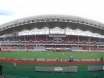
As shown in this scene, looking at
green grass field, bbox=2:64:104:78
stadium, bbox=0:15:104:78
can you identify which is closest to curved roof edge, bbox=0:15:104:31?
stadium, bbox=0:15:104:78

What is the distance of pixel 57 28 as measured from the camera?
63438 mm

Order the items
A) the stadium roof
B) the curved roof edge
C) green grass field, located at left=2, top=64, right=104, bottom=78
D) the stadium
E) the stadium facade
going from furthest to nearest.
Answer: the stadium facade < the stadium roof < the curved roof edge < the stadium < green grass field, located at left=2, top=64, right=104, bottom=78

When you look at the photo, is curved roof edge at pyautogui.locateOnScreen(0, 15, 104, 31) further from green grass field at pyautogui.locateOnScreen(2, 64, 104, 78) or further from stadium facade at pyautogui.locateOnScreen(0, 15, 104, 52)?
green grass field at pyautogui.locateOnScreen(2, 64, 104, 78)

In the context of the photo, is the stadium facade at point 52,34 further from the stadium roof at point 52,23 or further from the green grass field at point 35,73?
the green grass field at point 35,73

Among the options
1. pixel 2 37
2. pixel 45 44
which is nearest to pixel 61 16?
pixel 45 44

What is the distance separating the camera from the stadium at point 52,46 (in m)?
27.1

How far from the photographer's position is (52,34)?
61.4 m

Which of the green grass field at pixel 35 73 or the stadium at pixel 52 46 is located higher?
the stadium at pixel 52 46

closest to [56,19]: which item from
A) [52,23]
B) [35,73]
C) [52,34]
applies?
[52,23]

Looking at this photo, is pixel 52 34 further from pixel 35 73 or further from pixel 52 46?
pixel 35 73

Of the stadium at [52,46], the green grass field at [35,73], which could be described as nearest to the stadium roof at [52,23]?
the stadium at [52,46]

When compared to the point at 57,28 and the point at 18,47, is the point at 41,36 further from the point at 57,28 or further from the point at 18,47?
the point at 18,47

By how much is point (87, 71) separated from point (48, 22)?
1207 inches

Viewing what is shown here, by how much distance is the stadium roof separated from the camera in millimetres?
54094
